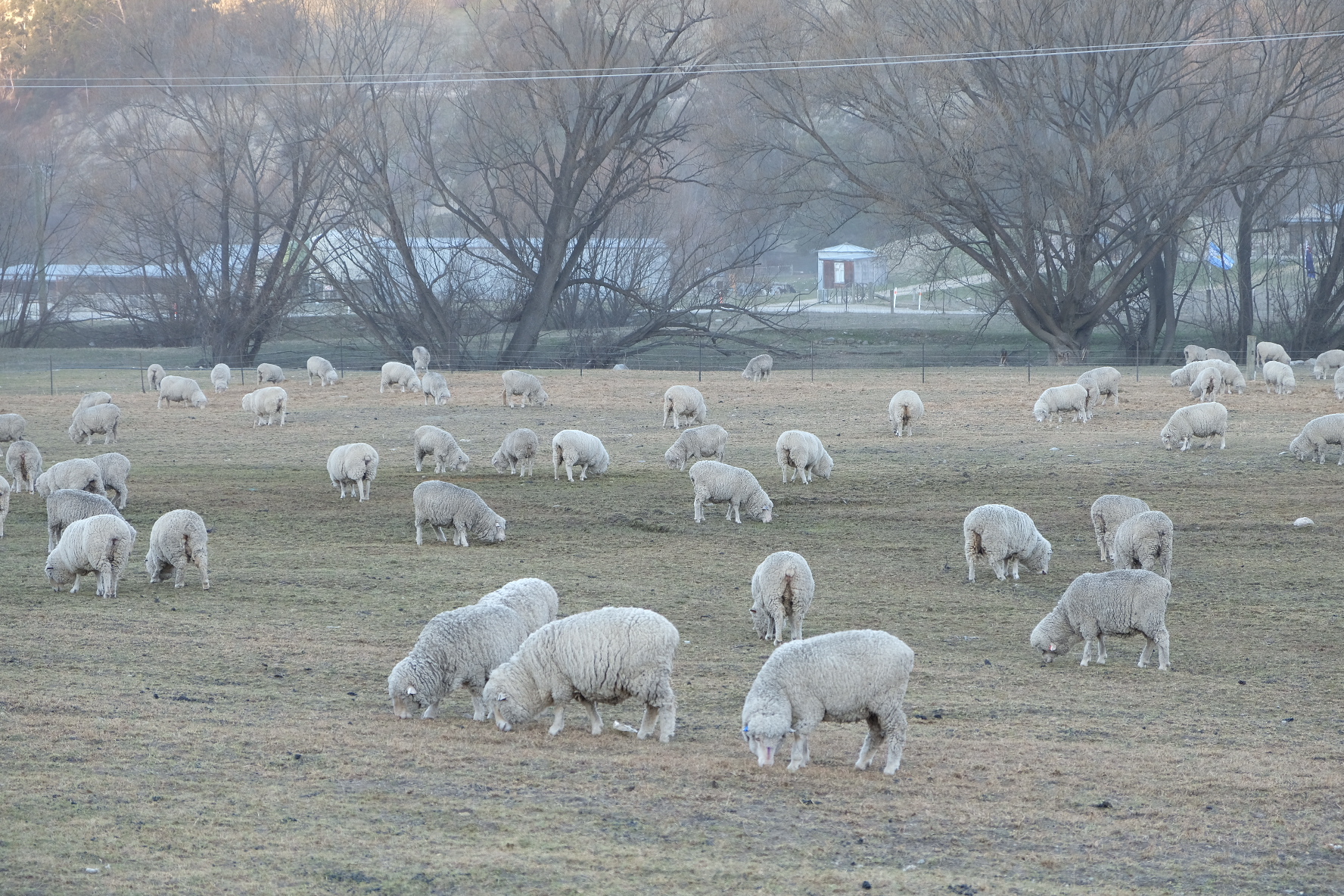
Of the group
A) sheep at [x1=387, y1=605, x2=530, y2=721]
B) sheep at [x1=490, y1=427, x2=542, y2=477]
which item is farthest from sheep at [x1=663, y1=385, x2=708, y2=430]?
sheep at [x1=387, y1=605, x2=530, y2=721]

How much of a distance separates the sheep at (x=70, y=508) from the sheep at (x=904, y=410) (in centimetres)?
1520

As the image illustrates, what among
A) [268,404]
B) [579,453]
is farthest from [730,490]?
[268,404]

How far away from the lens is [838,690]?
8.27 meters

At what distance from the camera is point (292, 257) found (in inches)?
2032

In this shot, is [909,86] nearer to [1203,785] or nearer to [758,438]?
[758,438]

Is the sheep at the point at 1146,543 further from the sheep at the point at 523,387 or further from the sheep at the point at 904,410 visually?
the sheep at the point at 523,387

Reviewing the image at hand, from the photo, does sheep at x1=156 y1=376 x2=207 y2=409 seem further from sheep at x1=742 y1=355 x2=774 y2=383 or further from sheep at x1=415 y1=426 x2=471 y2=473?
sheep at x1=742 y1=355 x2=774 y2=383

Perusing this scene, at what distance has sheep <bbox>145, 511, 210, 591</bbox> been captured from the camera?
14.1m

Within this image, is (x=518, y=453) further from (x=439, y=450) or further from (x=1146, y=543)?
(x=1146, y=543)

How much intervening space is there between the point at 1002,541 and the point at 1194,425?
10649mm

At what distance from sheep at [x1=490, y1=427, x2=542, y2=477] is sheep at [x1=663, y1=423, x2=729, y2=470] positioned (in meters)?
2.14

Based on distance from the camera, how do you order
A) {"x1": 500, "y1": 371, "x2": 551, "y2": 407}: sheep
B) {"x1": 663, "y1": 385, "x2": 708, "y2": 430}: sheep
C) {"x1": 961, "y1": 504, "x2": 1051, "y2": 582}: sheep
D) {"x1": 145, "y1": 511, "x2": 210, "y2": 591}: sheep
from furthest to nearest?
{"x1": 500, "y1": 371, "x2": 551, "y2": 407}: sheep, {"x1": 663, "y1": 385, "x2": 708, "y2": 430}: sheep, {"x1": 961, "y1": 504, "x2": 1051, "y2": 582}: sheep, {"x1": 145, "y1": 511, "x2": 210, "y2": 591}: sheep

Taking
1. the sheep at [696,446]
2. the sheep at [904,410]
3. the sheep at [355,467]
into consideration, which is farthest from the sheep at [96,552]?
the sheep at [904,410]

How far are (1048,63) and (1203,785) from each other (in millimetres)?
41181
